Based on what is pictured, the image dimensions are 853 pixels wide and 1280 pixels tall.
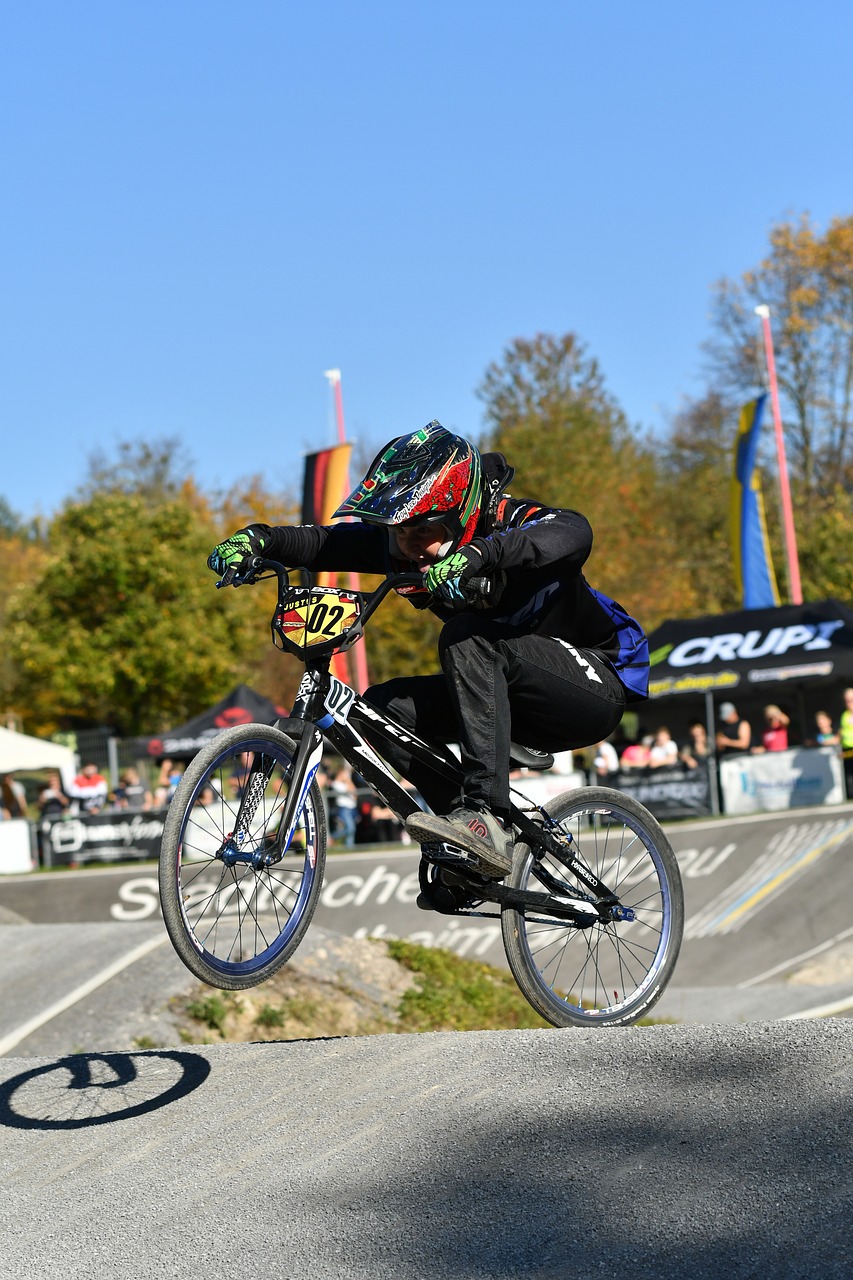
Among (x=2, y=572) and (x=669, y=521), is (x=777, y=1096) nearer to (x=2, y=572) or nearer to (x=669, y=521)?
(x=669, y=521)

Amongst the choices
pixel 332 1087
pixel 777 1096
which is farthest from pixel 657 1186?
pixel 332 1087

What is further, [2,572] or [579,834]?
[2,572]

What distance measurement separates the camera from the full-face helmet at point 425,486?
456cm

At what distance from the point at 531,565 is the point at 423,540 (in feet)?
1.71

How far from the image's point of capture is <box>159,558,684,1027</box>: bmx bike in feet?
14.2

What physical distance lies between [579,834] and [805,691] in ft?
69.0

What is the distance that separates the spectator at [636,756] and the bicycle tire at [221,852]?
13.8m

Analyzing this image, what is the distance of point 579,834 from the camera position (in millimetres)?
5426

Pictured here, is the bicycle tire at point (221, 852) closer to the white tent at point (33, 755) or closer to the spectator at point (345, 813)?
the spectator at point (345, 813)

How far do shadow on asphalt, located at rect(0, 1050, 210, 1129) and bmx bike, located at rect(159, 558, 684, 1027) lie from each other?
0.56 metres

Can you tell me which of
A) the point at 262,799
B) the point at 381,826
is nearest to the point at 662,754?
the point at 381,826

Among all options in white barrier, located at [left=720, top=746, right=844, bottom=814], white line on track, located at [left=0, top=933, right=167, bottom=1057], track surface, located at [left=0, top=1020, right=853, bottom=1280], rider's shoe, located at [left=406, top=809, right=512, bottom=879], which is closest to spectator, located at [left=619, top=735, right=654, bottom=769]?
white barrier, located at [left=720, top=746, right=844, bottom=814]

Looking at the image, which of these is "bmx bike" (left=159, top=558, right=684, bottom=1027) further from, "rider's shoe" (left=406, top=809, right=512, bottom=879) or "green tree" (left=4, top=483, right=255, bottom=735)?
"green tree" (left=4, top=483, right=255, bottom=735)

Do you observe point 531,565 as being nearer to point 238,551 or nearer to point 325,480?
point 238,551
